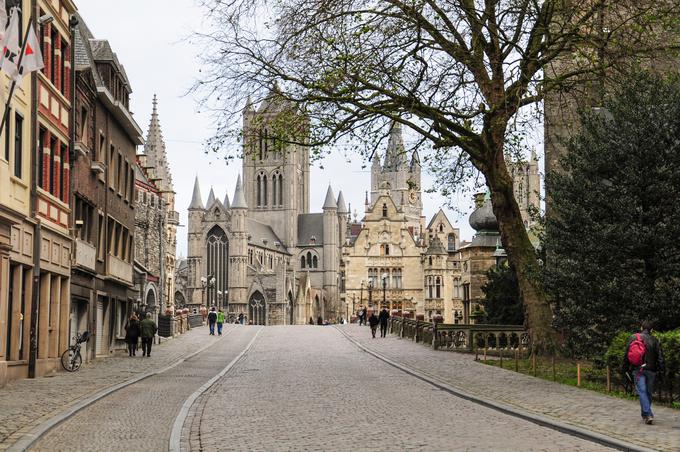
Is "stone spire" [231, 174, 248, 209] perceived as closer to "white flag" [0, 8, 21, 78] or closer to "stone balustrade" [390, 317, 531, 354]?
"stone balustrade" [390, 317, 531, 354]

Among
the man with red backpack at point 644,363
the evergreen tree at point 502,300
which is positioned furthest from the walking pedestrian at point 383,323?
the man with red backpack at point 644,363

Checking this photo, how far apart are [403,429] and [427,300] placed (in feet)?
322

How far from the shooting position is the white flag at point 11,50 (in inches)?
706

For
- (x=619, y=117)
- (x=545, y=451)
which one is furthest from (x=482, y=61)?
(x=545, y=451)

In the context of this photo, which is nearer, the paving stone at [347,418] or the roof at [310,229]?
the paving stone at [347,418]

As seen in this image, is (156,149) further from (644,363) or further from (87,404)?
(644,363)

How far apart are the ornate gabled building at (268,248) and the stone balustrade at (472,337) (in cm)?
7845

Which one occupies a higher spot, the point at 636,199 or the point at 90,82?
the point at 90,82

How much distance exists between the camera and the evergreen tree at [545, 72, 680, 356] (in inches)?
847

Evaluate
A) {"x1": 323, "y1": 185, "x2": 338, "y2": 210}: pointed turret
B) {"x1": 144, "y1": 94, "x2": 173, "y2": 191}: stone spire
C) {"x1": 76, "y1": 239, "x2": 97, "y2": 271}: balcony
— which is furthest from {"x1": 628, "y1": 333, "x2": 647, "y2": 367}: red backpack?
A: {"x1": 323, "y1": 185, "x2": 338, "y2": 210}: pointed turret

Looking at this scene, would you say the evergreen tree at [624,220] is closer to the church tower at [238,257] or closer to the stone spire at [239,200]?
the church tower at [238,257]

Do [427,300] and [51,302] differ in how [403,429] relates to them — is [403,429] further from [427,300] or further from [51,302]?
[427,300]

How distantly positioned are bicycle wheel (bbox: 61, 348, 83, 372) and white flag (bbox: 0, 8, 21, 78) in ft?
33.6

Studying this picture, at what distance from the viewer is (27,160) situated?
23547 mm
